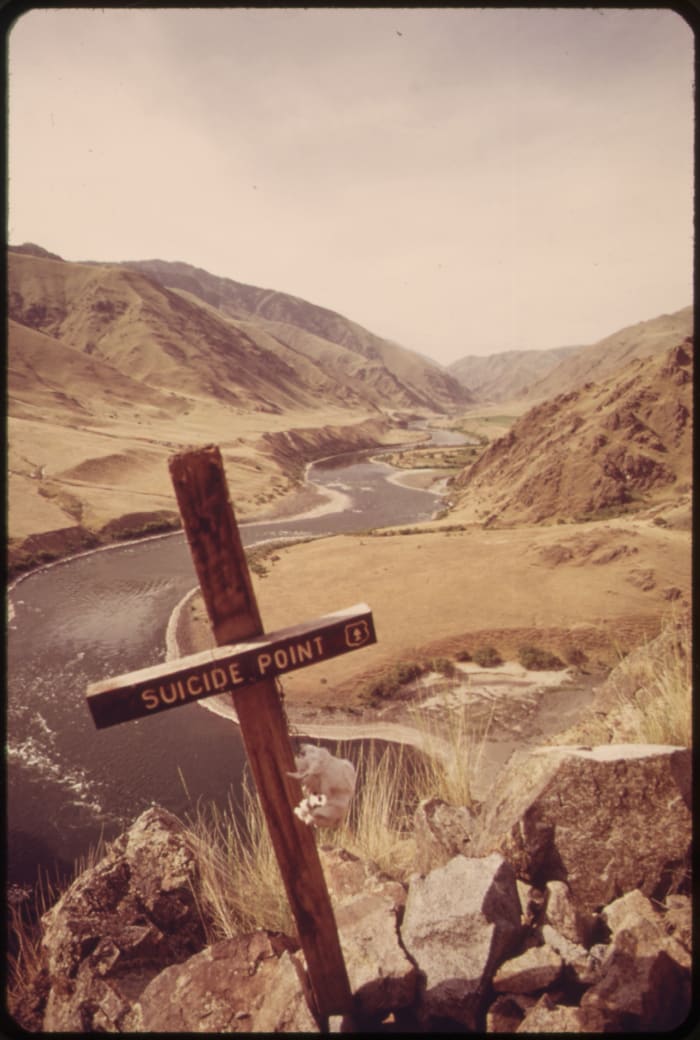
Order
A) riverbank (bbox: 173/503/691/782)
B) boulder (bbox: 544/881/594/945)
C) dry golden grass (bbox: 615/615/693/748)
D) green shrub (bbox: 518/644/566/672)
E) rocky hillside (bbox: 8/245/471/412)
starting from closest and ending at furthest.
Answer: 1. boulder (bbox: 544/881/594/945)
2. dry golden grass (bbox: 615/615/693/748)
3. riverbank (bbox: 173/503/691/782)
4. green shrub (bbox: 518/644/566/672)
5. rocky hillside (bbox: 8/245/471/412)

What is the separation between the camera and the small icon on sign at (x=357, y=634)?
93.4 inches

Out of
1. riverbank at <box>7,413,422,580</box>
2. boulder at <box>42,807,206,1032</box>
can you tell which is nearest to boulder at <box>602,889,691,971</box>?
boulder at <box>42,807,206,1032</box>

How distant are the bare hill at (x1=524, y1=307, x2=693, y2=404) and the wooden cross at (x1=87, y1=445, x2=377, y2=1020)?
153125 mm

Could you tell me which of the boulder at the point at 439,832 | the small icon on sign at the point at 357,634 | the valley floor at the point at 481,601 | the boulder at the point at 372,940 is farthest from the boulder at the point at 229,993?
the valley floor at the point at 481,601

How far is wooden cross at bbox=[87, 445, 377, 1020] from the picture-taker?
2.19 meters

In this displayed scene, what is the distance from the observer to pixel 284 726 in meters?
2.45

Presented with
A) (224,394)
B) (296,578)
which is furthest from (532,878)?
(224,394)

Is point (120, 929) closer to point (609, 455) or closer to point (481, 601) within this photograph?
point (481, 601)

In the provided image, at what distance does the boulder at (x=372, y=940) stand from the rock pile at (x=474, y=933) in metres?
0.01

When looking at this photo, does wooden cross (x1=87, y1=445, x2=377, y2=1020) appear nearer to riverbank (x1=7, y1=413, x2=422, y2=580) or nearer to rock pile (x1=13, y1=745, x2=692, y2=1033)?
rock pile (x1=13, y1=745, x2=692, y2=1033)

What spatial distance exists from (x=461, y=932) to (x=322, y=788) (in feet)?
A: 4.17

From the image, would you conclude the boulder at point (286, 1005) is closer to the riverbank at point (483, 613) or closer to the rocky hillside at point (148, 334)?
the riverbank at point (483, 613)

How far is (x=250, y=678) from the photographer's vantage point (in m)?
2.29

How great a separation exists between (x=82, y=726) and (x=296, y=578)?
11697mm
